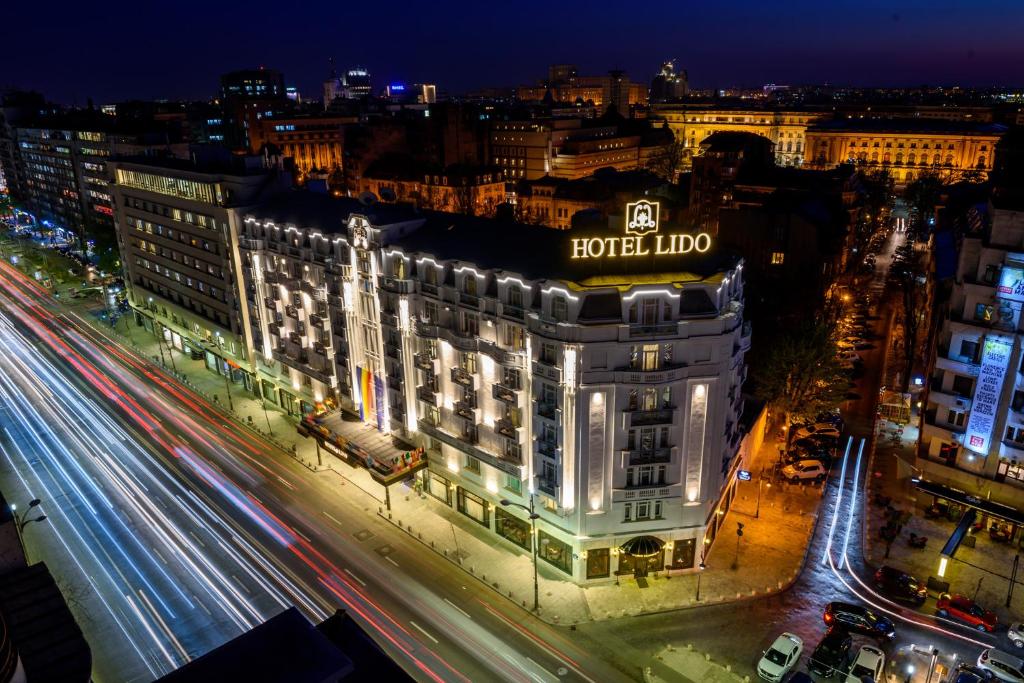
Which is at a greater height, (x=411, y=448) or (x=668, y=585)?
(x=411, y=448)

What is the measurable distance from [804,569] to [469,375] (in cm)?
3384

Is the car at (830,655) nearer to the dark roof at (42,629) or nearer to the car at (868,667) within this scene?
the car at (868,667)

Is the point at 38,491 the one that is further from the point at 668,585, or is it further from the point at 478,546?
the point at 668,585

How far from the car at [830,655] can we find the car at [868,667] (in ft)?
2.62

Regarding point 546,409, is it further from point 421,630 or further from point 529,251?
point 421,630

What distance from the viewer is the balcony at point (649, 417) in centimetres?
5147

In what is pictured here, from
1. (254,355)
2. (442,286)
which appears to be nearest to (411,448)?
(442,286)

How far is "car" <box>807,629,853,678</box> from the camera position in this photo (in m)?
46.2

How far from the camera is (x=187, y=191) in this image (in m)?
92.6

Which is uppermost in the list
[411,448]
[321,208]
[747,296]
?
[321,208]

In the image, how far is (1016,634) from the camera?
159 feet

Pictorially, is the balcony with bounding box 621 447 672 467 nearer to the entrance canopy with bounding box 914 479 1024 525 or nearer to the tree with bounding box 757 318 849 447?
the entrance canopy with bounding box 914 479 1024 525

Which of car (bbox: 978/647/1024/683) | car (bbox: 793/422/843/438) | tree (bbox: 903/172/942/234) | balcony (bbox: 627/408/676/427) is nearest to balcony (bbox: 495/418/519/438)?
balcony (bbox: 627/408/676/427)

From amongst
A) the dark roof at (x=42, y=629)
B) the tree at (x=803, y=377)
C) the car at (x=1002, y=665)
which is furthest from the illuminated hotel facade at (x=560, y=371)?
the dark roof at (x=42, y=629)
